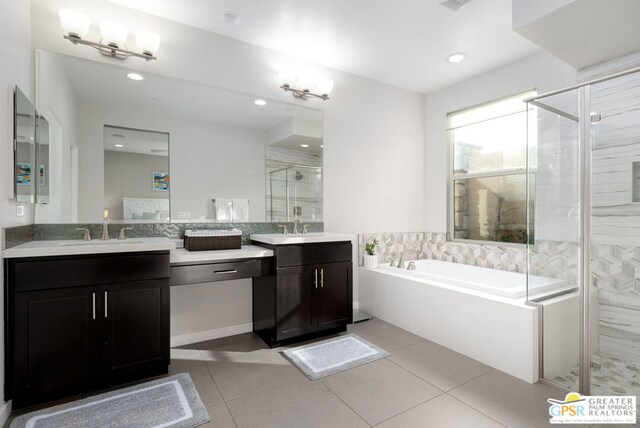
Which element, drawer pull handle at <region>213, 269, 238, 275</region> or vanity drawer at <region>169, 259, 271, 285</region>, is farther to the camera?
drawer pull handle at <region>213, 269, 238, 275</region>

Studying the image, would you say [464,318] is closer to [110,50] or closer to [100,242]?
[100,242]

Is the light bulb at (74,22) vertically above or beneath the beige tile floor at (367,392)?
above

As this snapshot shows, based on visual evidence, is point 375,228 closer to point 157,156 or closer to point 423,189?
point 423,189

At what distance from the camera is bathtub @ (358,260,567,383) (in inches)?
88.7

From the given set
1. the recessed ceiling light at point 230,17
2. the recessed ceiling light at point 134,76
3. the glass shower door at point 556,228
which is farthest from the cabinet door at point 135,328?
the glass shower door at point 556,228

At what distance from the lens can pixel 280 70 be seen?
10.5 feet

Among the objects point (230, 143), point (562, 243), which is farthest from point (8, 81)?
point (562, 243)

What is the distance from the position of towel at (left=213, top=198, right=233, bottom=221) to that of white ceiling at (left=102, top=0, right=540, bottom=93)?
1470 millimetres

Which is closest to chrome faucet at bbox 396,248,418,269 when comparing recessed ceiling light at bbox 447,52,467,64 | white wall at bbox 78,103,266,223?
white wall at bbox 78,103,266,223

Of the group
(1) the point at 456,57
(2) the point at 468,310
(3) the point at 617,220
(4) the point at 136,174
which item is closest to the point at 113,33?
(4) the point at 136,174

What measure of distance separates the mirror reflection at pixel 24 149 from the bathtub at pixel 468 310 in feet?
9.81

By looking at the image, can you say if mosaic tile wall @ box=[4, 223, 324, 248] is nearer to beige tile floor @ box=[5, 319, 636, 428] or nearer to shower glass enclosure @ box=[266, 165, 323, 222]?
shower glass enclosure @ box=[266, 165, 323, 222]

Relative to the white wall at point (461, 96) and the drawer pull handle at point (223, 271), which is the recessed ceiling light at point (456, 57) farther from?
the drawer pull handle at point (223, 271)

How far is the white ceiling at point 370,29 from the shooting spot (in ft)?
8.23
